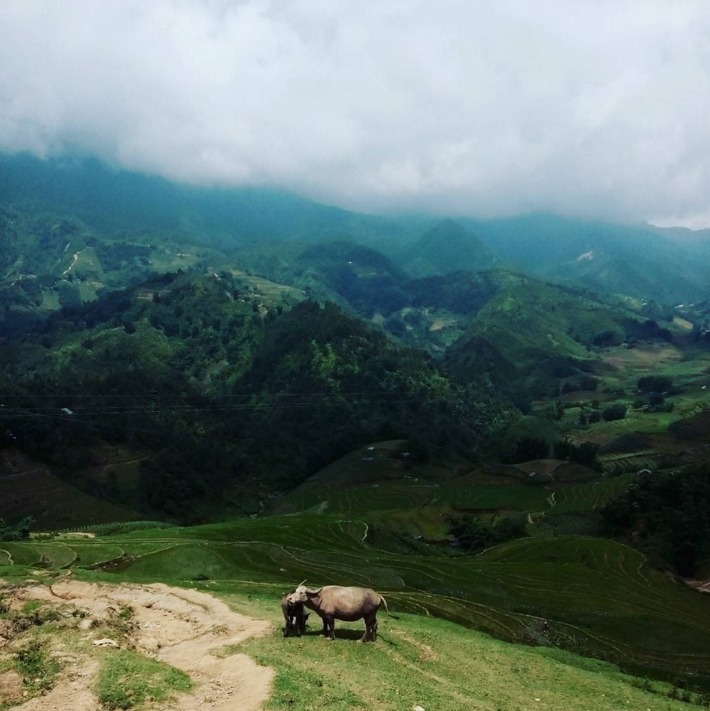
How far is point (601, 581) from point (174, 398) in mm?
134619

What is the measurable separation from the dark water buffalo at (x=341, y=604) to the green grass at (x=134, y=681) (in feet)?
18.1

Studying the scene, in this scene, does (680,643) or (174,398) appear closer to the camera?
(680,643)

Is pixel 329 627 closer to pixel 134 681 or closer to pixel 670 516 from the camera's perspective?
pixel 134 681

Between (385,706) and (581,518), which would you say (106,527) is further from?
(581,518)

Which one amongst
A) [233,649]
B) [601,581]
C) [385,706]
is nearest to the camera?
[385,706]

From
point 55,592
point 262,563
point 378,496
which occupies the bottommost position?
point 378,496

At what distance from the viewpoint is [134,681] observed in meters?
17.0

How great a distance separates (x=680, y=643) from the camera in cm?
4359

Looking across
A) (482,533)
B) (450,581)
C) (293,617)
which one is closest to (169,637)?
(293,617)

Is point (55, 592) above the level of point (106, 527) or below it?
above

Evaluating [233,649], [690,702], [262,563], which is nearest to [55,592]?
[233,649]

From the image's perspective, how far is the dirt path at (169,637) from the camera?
1625 centimetres

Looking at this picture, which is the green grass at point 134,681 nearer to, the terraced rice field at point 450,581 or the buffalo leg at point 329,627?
the buffalo leg at point 329,627

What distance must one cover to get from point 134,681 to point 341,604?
7.69m
